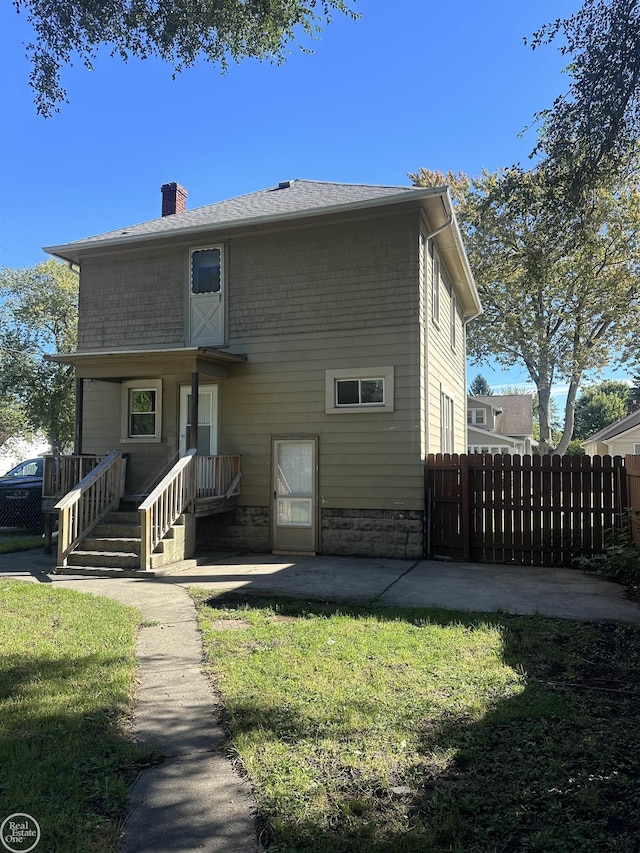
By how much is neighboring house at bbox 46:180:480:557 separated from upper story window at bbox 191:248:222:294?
38mm

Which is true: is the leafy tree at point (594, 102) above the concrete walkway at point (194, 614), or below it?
above

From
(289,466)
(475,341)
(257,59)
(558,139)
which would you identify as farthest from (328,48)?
(475,341)

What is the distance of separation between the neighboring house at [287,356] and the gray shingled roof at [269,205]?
0.08 metres

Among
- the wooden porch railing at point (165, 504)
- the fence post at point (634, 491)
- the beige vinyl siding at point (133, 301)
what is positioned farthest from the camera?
the beige vinyl siding at point (133, 301)

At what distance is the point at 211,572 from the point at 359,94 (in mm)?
8175

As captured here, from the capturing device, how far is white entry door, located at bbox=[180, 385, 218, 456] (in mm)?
11148

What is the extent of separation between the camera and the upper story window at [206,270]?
1140 cm

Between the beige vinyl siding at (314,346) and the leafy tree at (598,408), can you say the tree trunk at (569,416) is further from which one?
the leafy tree at (598,408)

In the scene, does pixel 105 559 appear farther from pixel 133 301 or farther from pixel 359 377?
pixel 133 301

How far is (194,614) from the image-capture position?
5926 mm

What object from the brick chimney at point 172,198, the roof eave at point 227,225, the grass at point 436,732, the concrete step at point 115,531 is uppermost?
the brick chimney at point 172,198

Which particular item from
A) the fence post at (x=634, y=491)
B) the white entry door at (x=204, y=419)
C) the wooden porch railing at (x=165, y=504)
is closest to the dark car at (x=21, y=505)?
the white entry door at (x=204, y=419)

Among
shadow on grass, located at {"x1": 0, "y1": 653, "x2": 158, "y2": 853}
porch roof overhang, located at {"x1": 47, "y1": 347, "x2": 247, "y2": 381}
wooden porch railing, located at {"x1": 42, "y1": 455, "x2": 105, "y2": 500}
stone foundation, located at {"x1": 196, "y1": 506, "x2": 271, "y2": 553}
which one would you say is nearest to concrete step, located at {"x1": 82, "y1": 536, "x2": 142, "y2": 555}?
wooden porch railing, located at {"x1": 42, "y1": 455, "x2": 105, "y2": 500}

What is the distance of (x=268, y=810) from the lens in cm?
247
